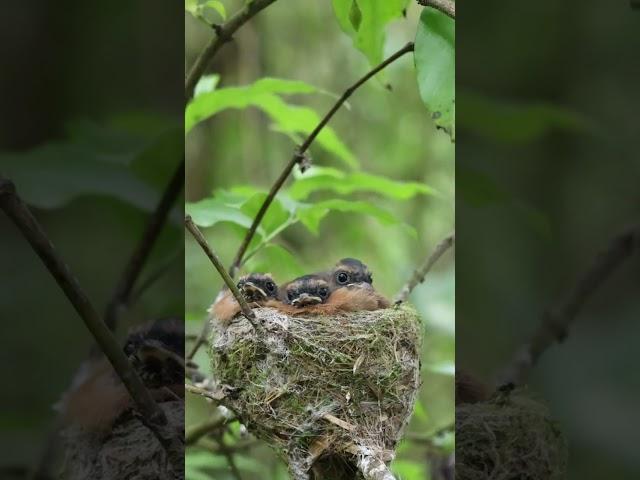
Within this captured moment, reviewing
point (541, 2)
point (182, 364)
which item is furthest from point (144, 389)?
point (541, 2)

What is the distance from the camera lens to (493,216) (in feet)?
2.76

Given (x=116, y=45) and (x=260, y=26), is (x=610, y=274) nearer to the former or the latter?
(x=116, y=45)

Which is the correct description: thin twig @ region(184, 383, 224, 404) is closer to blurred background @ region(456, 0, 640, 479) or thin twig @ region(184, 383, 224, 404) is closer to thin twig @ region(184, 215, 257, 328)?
thin twig @ region(184, 215, 257, 328)

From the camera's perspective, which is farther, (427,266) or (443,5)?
(427,266)

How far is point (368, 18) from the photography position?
3.61 ft

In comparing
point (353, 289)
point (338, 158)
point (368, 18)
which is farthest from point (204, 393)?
point (338, 158)

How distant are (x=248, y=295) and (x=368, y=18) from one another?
0.56 m

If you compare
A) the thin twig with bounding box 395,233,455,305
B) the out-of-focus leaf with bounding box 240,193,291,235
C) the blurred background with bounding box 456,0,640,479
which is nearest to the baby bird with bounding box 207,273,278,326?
the out-of-focus leaf with bounding box 240,193,291,235

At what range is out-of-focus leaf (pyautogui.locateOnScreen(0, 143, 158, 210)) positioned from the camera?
76 cm

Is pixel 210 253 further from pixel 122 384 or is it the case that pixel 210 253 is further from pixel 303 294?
pixel 303 294

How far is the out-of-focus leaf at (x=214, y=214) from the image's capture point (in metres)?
1.19

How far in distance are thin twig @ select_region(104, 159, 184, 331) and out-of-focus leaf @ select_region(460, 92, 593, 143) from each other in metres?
0.36

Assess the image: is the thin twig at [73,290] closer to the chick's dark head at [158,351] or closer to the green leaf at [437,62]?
the chick's dark head at [158,351]

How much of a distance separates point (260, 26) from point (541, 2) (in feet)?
5.25
